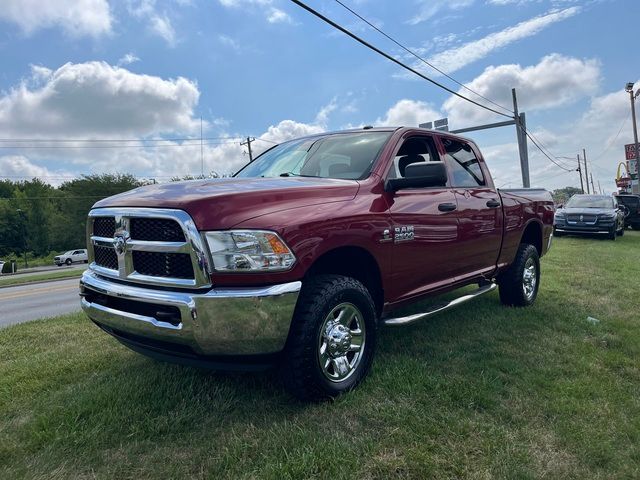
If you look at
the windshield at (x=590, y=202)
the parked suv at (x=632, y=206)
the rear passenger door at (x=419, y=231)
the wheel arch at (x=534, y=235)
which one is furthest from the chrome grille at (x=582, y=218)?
the rear passenger door at (x=419, y=231)

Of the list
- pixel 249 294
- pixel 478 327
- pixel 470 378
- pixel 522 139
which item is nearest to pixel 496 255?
pixel 478 327

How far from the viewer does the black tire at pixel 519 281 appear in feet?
18.2

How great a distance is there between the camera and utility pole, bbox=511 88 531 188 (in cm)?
2334

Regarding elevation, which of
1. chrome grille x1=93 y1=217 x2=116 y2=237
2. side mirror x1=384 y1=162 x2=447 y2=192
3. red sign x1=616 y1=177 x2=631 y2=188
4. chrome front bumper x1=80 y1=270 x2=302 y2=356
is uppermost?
red sign x1=616 y1=177 x2=631 y2=188

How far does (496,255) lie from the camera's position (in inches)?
200

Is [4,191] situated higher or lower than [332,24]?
higher

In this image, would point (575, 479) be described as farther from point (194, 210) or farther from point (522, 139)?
point (522, 139)

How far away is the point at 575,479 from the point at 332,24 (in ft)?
26.4

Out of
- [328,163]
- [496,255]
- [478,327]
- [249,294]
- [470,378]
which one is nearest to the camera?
[249,294]

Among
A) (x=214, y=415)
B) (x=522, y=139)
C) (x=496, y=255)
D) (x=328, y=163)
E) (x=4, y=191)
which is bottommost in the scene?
(x=214, y=415)

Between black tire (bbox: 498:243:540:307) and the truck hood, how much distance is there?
3.15 m

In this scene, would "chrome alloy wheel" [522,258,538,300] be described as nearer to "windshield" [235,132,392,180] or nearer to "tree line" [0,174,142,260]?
"windshield" [235,132,392,180]

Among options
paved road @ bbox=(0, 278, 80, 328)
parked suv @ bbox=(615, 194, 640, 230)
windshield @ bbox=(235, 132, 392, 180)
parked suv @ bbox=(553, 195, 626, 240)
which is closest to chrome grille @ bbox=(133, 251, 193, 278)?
windshield @ bbox=(235, 132, 392, 180)

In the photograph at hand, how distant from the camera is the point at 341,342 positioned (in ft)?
9.87
